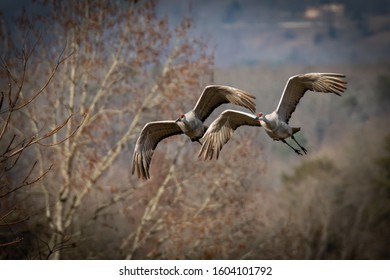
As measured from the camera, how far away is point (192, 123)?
302 inches

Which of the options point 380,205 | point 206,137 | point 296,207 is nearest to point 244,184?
point 296,207

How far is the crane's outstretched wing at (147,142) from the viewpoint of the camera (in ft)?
26.8

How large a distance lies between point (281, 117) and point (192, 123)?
759mm

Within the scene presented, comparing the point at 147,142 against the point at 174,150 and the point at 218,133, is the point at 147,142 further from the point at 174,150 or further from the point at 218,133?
the point at 174,150

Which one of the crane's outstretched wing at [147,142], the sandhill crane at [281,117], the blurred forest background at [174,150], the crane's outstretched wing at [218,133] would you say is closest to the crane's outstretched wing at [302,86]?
the sandhill crane at [281,117]

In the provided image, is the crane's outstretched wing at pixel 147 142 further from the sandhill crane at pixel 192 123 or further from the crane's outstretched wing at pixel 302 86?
the crane's outstretched wing at pixel 302 86

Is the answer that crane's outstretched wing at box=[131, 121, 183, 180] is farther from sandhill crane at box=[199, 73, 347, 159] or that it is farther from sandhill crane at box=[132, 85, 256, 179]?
sandhill crane at box=[199, 73, 347, 159]

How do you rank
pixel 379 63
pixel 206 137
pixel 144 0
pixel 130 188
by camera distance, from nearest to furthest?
pixel 206 137
pixel 130 188
pixel 144 0
pixel 379 63

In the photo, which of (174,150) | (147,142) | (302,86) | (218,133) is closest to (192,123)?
(218,133)

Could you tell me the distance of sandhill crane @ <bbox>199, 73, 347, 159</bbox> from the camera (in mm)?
7348

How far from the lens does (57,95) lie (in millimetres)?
15648

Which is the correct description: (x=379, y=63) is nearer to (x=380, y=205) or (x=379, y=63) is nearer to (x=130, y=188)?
(x=380, y=205)

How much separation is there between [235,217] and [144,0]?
4.33 m

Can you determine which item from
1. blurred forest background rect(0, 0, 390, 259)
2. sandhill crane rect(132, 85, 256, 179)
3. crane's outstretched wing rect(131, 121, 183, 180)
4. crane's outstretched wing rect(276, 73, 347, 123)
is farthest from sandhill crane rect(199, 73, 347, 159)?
blurred forest background rect(0, 0, 390, 259)
